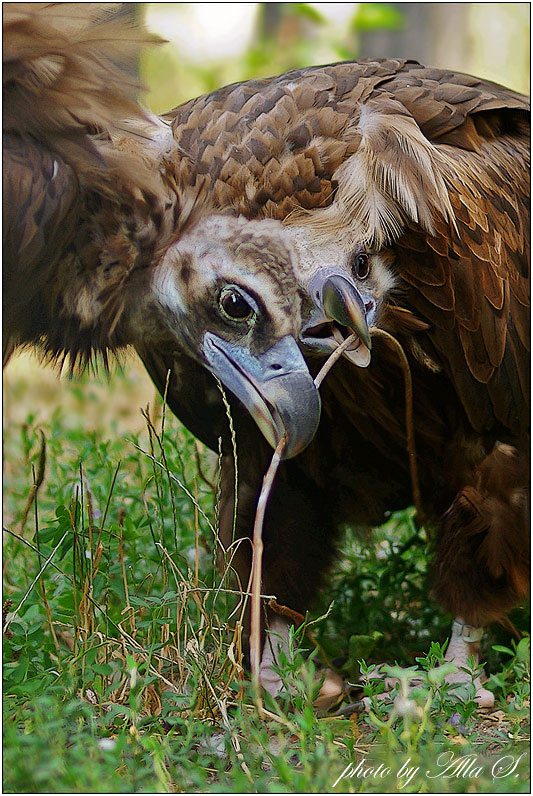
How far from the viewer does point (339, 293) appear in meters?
2.20

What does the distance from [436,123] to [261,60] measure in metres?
4.32

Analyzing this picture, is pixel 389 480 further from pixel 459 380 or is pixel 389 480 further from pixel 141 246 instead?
pixel 141 246

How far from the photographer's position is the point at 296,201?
2.28m

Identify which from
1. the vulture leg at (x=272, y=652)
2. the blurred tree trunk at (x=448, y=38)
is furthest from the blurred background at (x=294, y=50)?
the vulture leg at (x=272, y=652)

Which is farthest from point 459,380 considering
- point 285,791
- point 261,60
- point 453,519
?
point 261,60

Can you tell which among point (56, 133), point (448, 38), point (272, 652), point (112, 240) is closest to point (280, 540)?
point (272, 652)

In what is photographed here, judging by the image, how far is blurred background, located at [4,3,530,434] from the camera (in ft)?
14.9

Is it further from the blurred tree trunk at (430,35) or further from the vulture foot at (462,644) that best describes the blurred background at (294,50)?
the vulture foot at (462,644)

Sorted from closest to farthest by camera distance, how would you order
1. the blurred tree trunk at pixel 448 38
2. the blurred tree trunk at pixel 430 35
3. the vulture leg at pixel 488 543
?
the vulture leg at pixel 488 543, the blurred tree trunk at pixel 448 38, the blurred tree trunk at pixel 430 35

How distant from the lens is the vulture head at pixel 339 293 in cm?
220

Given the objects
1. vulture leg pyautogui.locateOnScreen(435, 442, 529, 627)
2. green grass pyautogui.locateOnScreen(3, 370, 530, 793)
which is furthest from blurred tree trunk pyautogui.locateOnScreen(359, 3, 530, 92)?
green grass pyautogui.locateOnScreen(3, 370, 530, 793)

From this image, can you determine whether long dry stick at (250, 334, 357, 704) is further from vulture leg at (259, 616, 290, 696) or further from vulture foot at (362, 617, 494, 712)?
vulture foot at (362, 617, 494, 712)

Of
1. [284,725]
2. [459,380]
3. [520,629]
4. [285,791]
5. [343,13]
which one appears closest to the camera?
[285,791]

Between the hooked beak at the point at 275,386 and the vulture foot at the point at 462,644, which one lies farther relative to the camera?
the vulture foot at the point at 462,644
